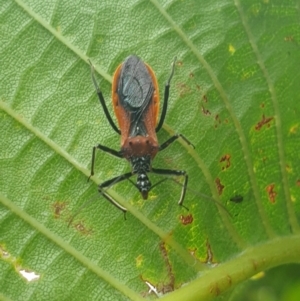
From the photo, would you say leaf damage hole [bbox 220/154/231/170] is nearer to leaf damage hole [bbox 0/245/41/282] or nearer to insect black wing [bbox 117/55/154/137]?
insect black wing [bbox 117/55/154/137]

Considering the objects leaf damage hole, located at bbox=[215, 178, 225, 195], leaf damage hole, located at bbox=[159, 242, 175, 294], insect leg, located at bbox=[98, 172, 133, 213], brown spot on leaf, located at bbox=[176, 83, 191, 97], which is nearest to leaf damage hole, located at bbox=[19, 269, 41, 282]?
insect leg, located at bbox=[98, 172, 133, 213]

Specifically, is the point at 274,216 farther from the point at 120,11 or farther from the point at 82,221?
the point at 120,11

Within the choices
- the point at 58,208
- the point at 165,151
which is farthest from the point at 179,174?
the point at 58,208

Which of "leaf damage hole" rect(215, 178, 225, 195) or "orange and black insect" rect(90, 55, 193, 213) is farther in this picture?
"leaf damage hole" rect(215, 178, 225, 195)

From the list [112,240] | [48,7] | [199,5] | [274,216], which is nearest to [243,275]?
[274,216]

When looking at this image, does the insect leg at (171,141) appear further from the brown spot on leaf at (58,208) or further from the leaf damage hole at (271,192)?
the brown spot on leaf at (58,208)

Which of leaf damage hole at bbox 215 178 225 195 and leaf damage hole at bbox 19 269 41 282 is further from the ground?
leaf damage hole at bbox 215 178 225 195

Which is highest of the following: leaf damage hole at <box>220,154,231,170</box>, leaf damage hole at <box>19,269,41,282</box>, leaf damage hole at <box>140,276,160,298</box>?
leaf damage hole at <box>220,154,231,170</box>
